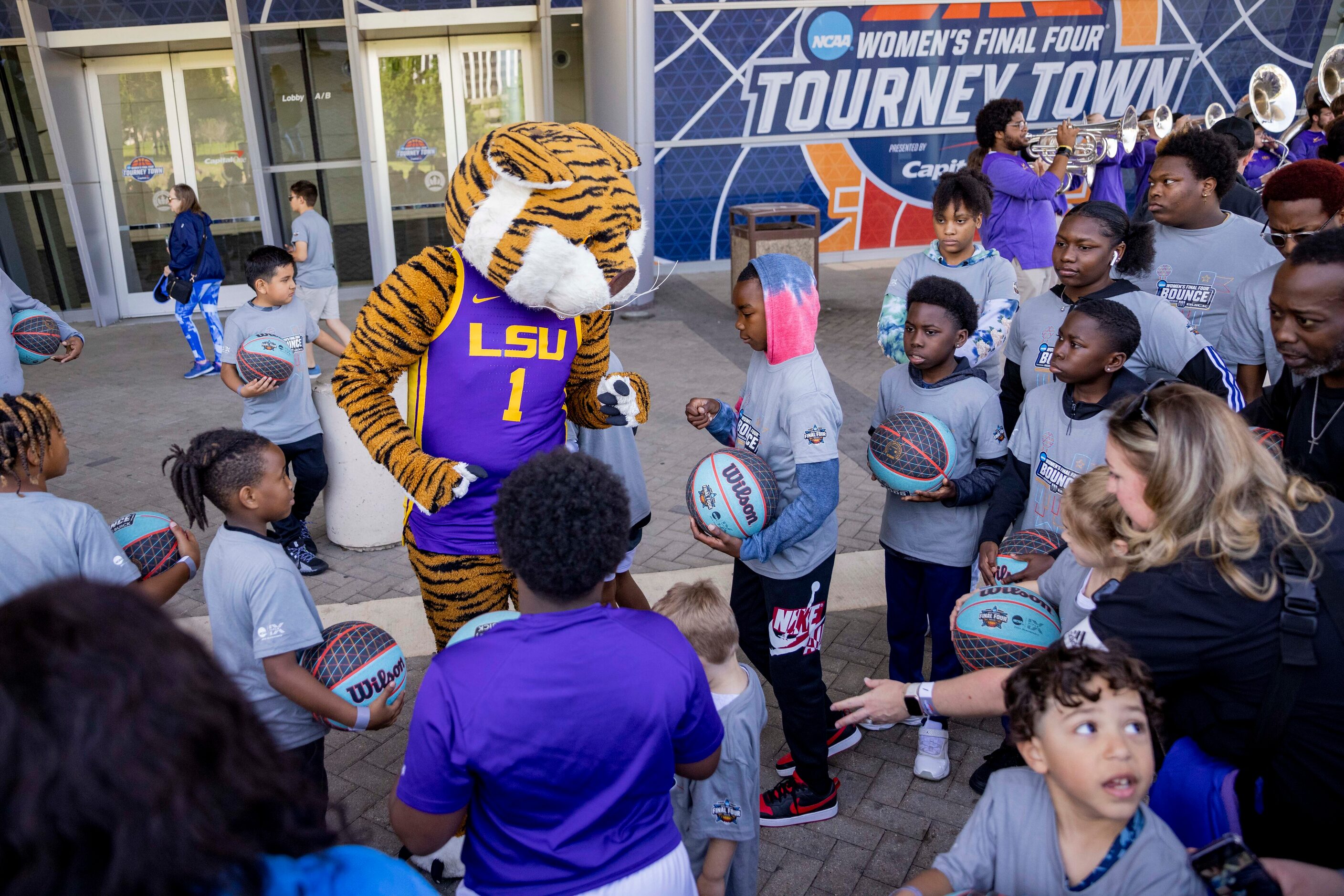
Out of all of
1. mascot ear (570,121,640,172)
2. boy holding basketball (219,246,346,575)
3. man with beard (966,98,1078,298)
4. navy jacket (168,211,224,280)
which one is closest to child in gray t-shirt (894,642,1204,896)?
mascot ear (570,121,640,172)

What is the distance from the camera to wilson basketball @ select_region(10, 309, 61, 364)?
502cm

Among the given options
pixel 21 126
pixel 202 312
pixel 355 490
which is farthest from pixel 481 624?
pixel 21 126

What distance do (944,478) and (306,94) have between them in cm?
1155

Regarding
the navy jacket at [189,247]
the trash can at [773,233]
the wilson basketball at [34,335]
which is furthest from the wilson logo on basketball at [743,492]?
the navy jacket at [189,247]

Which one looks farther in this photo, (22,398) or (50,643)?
(22,398)

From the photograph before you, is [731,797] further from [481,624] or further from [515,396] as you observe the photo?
[515,396]

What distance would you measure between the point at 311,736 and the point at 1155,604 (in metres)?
2.41

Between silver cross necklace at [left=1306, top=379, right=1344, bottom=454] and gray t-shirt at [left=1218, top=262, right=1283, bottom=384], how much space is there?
3.42 ft

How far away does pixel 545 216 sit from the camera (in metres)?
2.88

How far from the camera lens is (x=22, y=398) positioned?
297cm

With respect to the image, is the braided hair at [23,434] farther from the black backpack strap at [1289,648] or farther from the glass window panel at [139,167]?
the glass window panel at [139,167]

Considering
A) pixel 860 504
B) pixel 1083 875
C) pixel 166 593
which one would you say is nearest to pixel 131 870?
pixel 1083 875

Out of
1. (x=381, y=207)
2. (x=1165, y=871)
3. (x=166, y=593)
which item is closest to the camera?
(x=1165, y=871)

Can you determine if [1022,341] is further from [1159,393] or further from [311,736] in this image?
[311,736]
